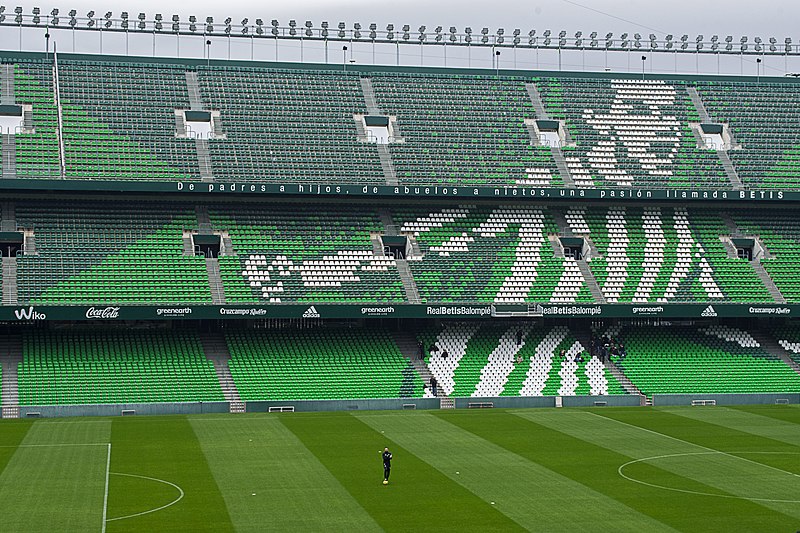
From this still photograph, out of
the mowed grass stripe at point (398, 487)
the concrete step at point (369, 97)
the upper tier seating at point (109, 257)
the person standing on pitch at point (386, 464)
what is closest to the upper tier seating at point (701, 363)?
the mowed grass stripe at point (398, 487)

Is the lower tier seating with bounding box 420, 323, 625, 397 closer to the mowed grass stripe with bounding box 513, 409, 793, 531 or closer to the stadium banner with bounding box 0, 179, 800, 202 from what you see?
the mowed grass stripe with bounding box 513, 409, 793, 531

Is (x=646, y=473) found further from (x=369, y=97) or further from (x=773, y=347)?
(x=369, y=97)

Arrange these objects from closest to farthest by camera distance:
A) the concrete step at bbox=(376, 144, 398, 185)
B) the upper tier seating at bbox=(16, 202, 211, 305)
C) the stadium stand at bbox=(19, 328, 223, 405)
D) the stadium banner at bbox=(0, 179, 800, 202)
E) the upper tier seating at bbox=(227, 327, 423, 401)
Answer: the stadium stand at bbox=(19, 328, 223, 405) → the upper tier seating at bbox=(227, 327, 423, 401) → the upper tier seating at bbox=(16, 202, 211, 305) → the stadium banner at bbox=(0, 179, 800, 202) → the concrete step at bbox=(376, 144, 398, 185)

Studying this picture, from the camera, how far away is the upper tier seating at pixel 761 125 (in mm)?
77625

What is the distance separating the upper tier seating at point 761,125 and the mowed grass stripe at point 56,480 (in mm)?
45101

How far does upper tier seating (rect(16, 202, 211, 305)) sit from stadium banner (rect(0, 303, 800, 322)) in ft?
4.63

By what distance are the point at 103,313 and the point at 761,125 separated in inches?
1800

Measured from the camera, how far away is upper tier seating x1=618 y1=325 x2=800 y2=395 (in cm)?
6594

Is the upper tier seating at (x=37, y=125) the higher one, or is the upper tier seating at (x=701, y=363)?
the upper tier seating at (x=37, y=125)

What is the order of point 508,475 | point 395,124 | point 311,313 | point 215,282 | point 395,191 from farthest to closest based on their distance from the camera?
point 395,124, point 395,191, point 215,282, point 311,313, point 508,475

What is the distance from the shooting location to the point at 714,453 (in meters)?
46.3

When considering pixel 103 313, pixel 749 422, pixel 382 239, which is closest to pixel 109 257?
pixel 103 313

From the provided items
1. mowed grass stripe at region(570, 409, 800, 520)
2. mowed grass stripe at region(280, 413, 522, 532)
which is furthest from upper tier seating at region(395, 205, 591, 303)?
mowed grass stripe at region(280, 413, 522, 532)

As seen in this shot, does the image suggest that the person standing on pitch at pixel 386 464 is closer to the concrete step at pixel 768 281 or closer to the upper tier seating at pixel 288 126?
the upper tier seating at pixel 288 126
